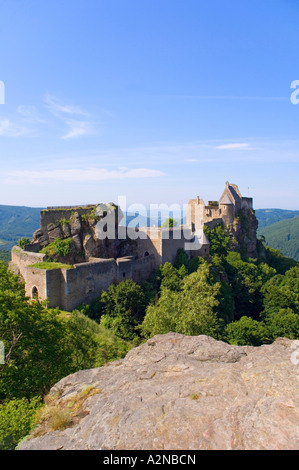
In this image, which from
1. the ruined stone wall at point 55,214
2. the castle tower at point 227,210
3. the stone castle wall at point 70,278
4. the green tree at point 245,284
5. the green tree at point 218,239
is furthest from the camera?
the castle tower at point 227,210

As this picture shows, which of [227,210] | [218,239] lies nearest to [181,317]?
[218,239]

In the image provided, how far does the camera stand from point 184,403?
22.4 ft

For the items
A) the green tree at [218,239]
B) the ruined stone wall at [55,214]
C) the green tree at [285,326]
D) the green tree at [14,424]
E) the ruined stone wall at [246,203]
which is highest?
the ruined stone wall at [246,203]

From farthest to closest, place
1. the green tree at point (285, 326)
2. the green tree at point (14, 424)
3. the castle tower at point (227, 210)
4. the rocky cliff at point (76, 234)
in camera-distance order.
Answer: the castle tower at point (227, 210) < the green tree at point (285, 326) < the rocky cliff at point (76, 234) < the green tree at point (14, 424)

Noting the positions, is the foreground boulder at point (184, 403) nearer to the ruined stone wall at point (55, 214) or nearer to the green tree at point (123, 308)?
the green tree at point (123, 308)

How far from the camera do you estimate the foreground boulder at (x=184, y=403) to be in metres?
5.76

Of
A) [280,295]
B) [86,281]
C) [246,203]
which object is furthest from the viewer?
[246,203]

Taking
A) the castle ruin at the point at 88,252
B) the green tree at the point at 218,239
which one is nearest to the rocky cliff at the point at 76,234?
the castle ruin at the point at 88,252

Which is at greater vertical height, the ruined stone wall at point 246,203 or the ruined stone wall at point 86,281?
the ruined stone wall at point 246,203

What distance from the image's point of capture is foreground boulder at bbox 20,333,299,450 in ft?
18.9

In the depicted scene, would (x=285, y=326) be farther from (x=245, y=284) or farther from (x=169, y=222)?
(x=169, y=222)

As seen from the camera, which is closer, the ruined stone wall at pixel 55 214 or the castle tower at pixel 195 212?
the ruined stone wall at pixel 55 214

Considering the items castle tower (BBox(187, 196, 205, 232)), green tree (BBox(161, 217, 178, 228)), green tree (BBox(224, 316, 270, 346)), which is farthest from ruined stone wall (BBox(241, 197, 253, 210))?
green tree (BBox(224, 316, 270, 346))
